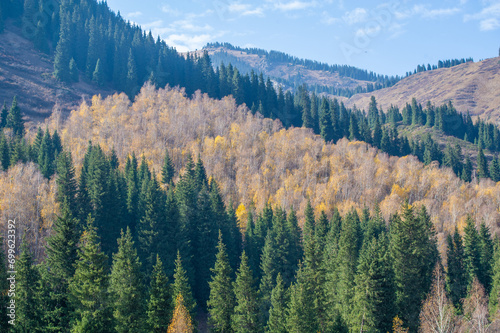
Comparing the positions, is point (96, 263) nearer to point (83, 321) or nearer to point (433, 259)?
point (83, 321)

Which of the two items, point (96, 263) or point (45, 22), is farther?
point (45, 22)

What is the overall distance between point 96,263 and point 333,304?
23.0 metres

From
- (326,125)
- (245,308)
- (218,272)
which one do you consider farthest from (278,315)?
(326,125)

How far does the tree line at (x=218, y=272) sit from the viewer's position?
26000 millimetres

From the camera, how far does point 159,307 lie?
29.9 meters

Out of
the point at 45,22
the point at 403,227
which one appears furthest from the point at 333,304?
the point at 45,22

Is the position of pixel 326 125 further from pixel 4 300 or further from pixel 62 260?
pixel 4 300

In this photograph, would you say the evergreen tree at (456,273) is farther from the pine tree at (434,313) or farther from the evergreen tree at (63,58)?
the evergreen tree at (63,58)

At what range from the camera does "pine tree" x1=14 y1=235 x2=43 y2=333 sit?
81.4 feet

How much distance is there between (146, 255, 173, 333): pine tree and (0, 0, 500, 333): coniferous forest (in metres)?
0.12

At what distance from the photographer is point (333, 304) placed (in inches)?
1459

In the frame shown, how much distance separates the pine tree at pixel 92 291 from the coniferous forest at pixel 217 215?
134 mm

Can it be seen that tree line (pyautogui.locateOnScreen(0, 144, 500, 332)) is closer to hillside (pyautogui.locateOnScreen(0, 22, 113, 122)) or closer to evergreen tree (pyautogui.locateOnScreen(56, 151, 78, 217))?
evergreen tree (pyautogui.locateOnScreen(56, 151, 78, 217))

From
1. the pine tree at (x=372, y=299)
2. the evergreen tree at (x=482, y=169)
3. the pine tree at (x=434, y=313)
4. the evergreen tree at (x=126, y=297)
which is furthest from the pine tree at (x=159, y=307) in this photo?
the evergreen tree at (x=482, y=169)
